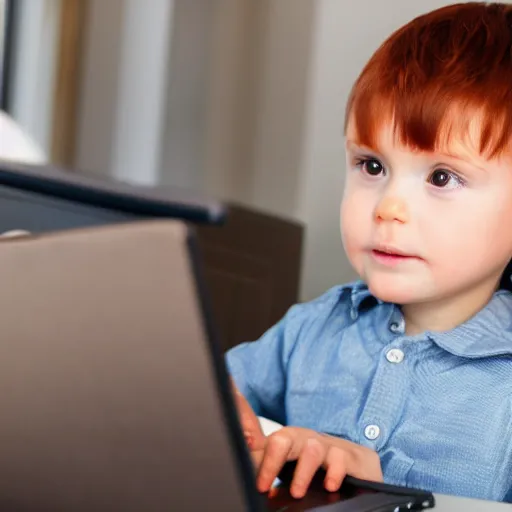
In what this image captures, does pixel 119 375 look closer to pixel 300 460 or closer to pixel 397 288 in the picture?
pixel 300 460

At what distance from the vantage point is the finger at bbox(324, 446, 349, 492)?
0.54 meters

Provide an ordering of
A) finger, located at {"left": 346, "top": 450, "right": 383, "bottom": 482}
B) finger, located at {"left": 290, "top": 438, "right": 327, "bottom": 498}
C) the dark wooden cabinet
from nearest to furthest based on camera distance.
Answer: finger, located at {"left": 290, "top": 438, "right": 327, "bottom": 498}
finger, located at {"left": 346, "top": 450, "right": 383, "bottom": 482}
the dark wooden cabinet

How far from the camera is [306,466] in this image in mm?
554

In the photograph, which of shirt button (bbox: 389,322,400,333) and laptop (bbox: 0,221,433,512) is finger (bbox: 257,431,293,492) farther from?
shirt button (bbox: 389,322,400,333)

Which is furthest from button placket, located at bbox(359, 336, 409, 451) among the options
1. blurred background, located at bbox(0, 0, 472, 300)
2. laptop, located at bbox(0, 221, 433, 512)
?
blurred background, located at bbox(0, 0, 472, 300)

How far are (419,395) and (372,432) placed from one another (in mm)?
59

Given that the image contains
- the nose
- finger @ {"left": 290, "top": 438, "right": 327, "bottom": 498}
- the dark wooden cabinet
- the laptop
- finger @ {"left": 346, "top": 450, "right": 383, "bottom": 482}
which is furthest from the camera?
the dark wooden cabinet

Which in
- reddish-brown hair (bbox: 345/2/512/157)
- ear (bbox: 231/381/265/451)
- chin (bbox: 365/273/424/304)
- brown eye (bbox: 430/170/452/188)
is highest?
reddish-brown hair (bbox: 345/2/512/157)

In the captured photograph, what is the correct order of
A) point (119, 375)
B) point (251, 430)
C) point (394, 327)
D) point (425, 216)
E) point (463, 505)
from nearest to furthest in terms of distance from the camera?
point (119, 375) → point (463, 505) → point (251, 430) → point (425, 216) → point (394, 327)

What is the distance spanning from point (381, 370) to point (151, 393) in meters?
0.55

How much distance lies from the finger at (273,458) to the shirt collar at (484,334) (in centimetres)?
28

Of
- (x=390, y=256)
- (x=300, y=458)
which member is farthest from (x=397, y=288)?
(x=300, y=458)

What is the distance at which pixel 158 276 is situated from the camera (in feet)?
0.98

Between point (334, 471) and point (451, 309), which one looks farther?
point (451, 309)
